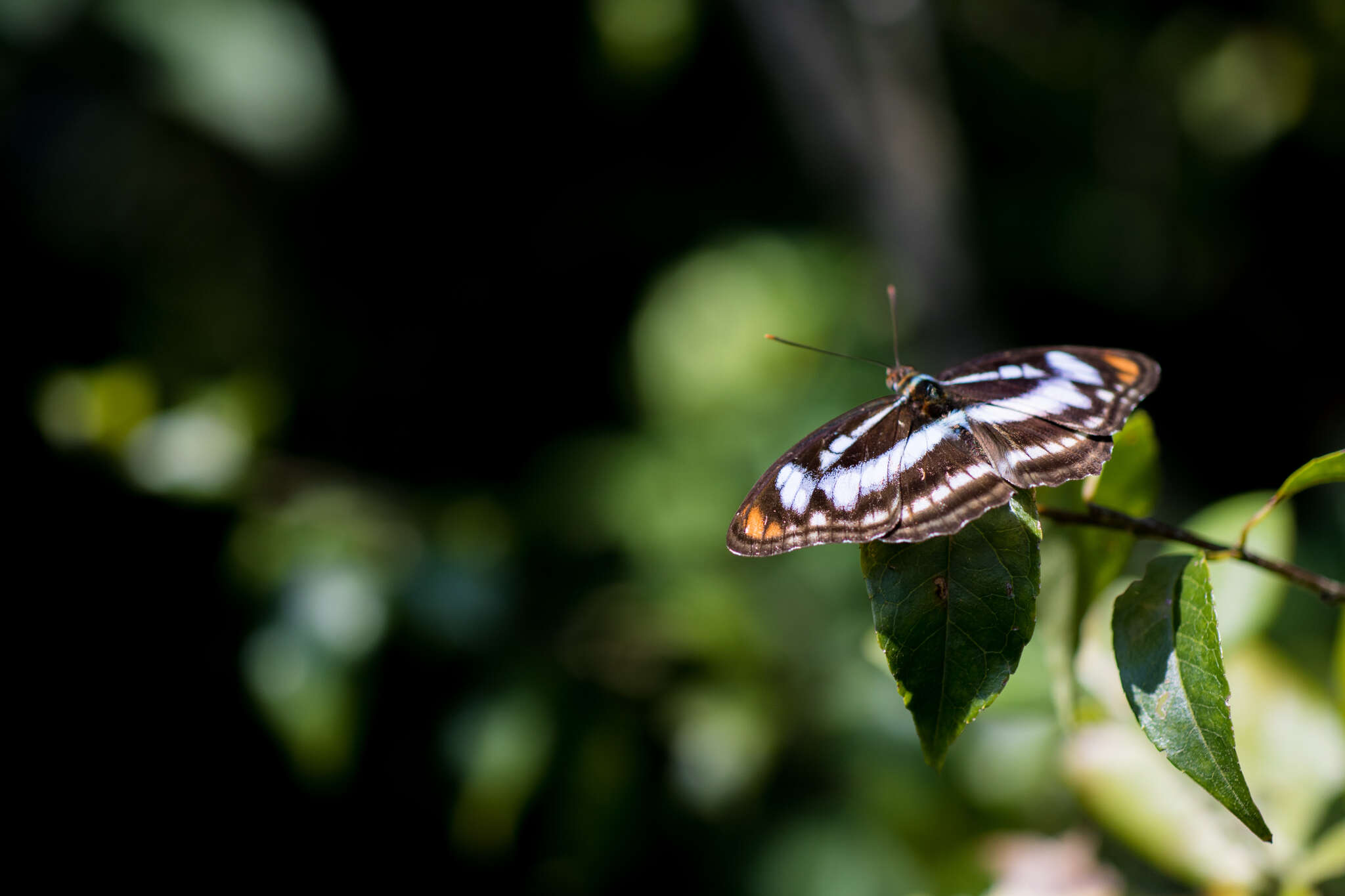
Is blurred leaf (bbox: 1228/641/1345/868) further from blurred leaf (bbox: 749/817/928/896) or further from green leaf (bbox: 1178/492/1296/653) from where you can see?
blurred leaf (bbox: 749/817/928/896)

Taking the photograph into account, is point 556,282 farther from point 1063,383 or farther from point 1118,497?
point 1118,497

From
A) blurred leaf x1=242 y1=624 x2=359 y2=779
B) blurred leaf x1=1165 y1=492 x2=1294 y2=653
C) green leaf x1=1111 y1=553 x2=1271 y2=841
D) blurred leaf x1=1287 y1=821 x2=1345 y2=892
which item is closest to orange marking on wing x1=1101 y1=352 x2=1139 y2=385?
blurred leaf x1=1165 y1=492 x2=1294 y2=653

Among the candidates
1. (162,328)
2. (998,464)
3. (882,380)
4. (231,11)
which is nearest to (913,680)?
(998,464)

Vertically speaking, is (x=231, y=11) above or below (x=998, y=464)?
above

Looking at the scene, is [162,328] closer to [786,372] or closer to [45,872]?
[45,872]

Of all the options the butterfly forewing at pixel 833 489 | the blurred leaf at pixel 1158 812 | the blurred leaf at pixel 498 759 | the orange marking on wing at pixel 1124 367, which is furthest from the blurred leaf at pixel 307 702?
the orange marking on wing at pixel 1124 367

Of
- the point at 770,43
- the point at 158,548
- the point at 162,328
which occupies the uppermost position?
the point at 770,43
